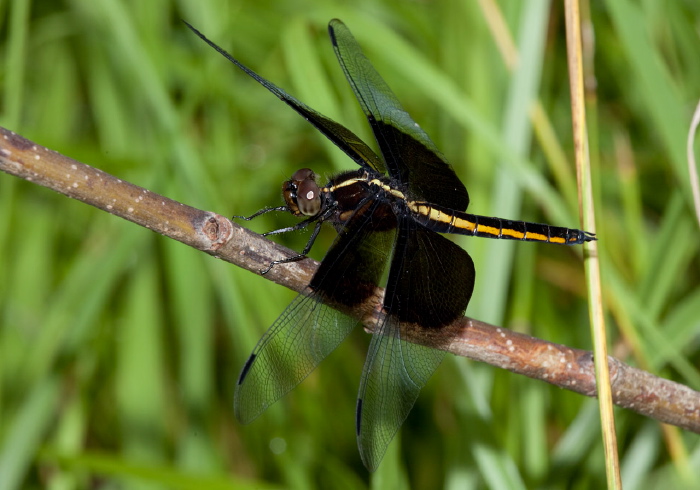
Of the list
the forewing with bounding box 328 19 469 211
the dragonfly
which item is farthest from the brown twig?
the forewing with bounding box 328 19 469 211

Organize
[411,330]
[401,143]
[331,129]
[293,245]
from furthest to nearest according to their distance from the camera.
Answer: [293,245] < [401,143] < [331,129] < [411,330]

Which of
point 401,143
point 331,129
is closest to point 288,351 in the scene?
point 331,129

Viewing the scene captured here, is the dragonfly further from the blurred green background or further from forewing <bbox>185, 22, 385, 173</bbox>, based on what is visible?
the blurred green background

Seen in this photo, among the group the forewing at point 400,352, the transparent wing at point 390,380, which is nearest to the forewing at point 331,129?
the forewing at point 400,352

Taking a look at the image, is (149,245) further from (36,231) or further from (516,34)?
(516,34)

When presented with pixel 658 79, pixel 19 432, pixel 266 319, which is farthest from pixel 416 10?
pixel 19 432

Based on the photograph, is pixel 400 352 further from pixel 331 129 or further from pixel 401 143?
pixel 401 143
